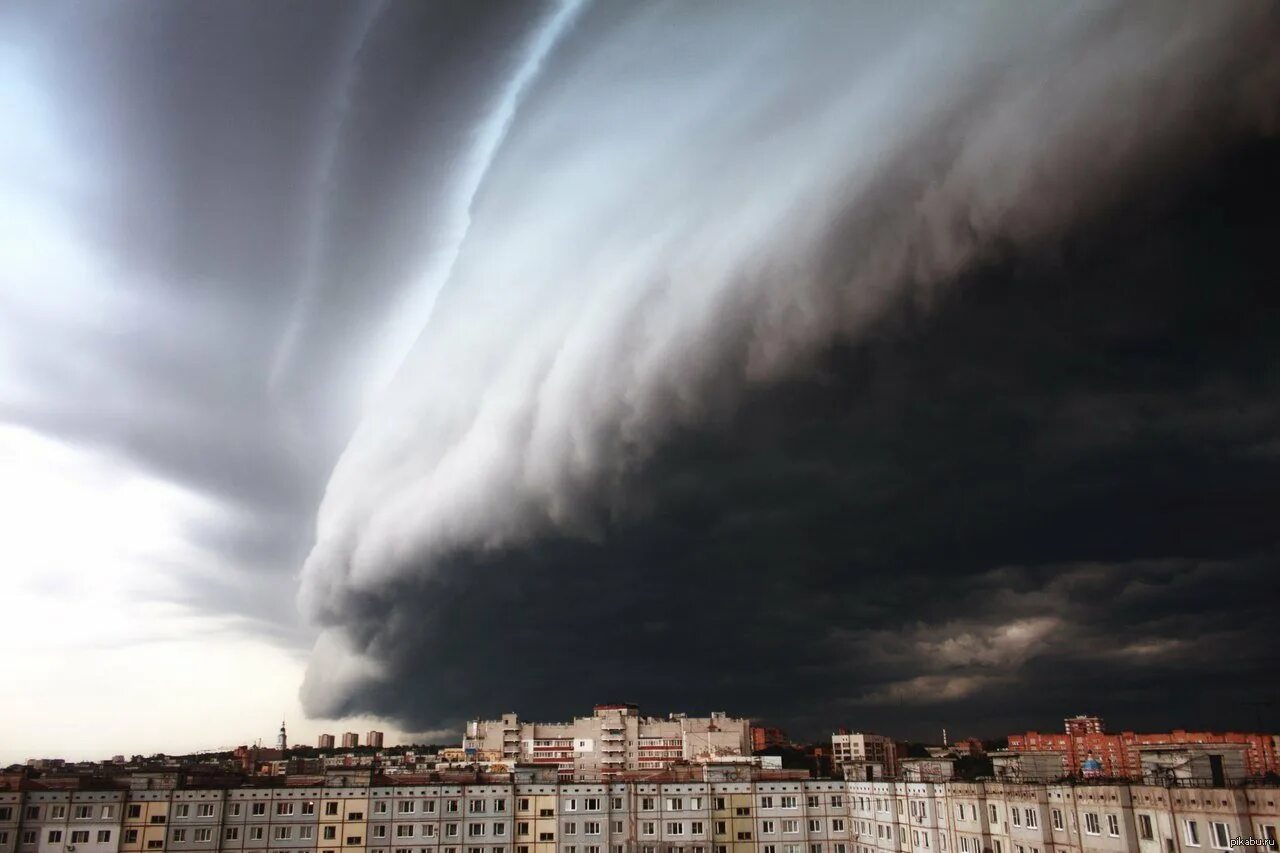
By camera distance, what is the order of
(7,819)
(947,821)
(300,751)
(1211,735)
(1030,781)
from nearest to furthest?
1. (1030,781)
2. (947,821)
3. (7,819)
4. (1211,735)
5. (300,751)

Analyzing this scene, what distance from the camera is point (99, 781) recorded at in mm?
81812

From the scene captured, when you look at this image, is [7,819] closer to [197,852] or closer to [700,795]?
[197,852]

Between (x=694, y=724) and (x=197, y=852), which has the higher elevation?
(x=694, y=724)

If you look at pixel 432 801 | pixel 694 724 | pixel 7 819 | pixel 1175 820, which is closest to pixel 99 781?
pixel 7 819

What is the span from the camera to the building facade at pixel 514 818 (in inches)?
2995

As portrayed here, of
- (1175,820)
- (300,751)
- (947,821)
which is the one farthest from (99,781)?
(300,751)

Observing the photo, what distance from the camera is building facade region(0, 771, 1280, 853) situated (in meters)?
76.1

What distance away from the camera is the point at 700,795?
8456 centimetres

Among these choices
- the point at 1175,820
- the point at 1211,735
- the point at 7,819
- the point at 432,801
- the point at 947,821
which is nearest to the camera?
the point at 1175,820

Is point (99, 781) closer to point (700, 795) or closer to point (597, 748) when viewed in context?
point (700, 795)

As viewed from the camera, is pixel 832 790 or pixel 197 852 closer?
pixel 197 852

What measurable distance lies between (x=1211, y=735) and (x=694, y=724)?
96732mm

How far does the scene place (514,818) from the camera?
82.3 metres

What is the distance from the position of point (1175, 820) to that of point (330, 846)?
215ft
